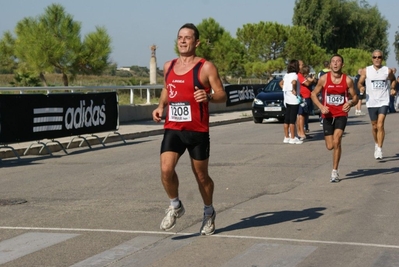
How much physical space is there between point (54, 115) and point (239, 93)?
20.3 meters

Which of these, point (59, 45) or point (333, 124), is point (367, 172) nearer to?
point (333, 124)

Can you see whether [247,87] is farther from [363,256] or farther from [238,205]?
[363,256]

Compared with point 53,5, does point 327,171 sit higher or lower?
lower

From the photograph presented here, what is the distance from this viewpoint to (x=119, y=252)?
7.22 metres

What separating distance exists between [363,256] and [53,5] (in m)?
26.7

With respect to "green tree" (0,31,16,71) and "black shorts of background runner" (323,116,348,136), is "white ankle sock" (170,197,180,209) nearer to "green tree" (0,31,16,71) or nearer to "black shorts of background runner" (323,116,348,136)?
"black shorts of background runner" (323,116,348,136)

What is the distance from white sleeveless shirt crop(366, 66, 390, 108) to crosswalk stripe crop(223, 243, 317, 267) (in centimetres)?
754

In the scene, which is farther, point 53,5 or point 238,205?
point 53,5

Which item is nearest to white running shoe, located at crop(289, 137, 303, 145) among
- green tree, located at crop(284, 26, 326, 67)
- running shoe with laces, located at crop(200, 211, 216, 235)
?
running shoe with laces, located at crop(200, 211, 216, 235)

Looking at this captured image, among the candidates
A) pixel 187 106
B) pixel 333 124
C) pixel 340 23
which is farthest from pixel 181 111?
pixel 340 23

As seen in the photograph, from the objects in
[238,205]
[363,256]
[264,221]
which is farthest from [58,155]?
[363,256]

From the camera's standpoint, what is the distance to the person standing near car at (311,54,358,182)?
39.3 ft

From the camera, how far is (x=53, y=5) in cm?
3191

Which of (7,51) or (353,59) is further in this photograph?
(353,59)
